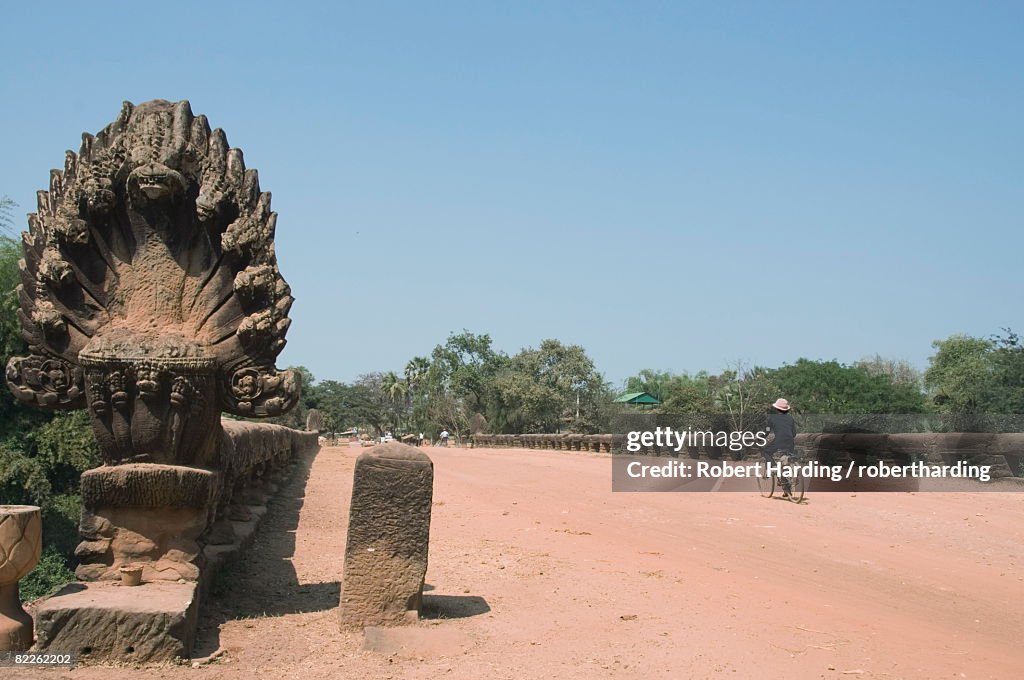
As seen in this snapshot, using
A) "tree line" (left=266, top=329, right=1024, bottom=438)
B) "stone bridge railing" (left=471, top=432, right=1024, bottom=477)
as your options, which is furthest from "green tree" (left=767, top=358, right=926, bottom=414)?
"stone bridge railing" (left=471, top=432, right=1024, bottom=477)

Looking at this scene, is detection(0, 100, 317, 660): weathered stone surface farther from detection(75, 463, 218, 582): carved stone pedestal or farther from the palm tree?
the palm tree

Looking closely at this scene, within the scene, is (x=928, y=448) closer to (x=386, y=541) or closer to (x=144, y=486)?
(x=386, y=541)

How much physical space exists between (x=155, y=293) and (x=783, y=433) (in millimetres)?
10578

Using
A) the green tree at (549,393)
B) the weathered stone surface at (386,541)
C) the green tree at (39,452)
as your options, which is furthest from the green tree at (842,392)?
the weathered stone surface at (386,541)

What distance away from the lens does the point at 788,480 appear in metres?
14.7

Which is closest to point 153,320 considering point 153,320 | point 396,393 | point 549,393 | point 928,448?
point 153,320

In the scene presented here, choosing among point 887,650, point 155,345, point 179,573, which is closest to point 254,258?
point 155,345

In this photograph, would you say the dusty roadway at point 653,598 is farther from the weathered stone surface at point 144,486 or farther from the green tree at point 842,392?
the green tree at point 842,392

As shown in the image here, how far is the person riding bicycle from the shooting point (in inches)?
566

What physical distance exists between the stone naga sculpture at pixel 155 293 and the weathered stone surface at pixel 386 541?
899 millimetres

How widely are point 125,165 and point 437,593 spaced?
4085 mm

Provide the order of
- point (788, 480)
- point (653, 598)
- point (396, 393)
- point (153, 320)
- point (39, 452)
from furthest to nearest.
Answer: point (396, 393)
point (788, 480)
point (39, 452)
point (653, 598)
point (153, 320)

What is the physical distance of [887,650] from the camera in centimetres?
605

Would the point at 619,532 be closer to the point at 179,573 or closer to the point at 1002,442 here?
the point at 179,573
